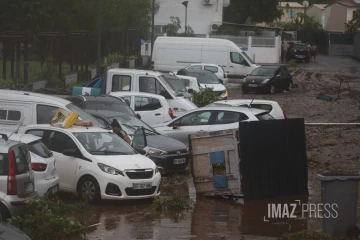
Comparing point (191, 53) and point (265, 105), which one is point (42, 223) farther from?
point (191, 53)

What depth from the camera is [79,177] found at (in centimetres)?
1533

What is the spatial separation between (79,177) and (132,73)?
40.2ft

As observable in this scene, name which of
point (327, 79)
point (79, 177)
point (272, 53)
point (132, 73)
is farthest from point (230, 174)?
point (272, 53)

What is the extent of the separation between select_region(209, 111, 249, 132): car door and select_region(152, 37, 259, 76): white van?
84.5 feet

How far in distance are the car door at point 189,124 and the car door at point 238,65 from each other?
2879cm

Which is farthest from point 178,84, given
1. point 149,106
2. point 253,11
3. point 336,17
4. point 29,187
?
point 336,17

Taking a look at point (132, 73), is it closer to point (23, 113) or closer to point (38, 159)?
point (23, 113)

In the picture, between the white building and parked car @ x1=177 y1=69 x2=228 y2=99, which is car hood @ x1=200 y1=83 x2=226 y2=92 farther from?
the white building

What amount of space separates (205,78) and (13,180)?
2633 centimetres

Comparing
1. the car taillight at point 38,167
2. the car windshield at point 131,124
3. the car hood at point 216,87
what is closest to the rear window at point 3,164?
the car taillight at point 38,167

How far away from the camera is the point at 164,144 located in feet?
62.0

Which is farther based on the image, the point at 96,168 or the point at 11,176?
the point at 96,168

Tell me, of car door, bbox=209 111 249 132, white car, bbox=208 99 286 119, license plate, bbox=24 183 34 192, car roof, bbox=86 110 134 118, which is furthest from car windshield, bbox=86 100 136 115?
license plate, bbox=24 183 34 192

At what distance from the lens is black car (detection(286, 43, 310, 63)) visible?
231ft
